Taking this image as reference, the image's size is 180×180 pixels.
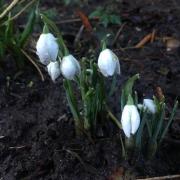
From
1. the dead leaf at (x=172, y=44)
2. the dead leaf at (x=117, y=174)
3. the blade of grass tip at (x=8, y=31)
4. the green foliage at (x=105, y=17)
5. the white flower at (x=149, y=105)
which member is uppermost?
the green foliage at (x=105, y=17)

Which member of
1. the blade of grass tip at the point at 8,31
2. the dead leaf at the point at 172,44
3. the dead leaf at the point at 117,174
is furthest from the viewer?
the dead leaf at the point at 172,44

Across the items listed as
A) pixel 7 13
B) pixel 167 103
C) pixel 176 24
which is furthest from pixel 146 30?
pixel 7 13

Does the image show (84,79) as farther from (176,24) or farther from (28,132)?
(176,24)

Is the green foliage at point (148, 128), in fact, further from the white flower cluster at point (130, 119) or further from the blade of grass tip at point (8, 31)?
the blade of grass tip at point (8, 31)

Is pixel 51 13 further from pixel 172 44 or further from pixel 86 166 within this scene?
pixel 86 166

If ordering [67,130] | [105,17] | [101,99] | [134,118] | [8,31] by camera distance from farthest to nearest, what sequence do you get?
[105,17] < [8,31] < [67,130] < [101,99] < [134,118]

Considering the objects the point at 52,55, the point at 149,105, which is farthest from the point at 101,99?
the point at 52,55

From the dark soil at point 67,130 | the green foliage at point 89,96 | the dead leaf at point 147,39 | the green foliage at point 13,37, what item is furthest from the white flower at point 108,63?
the dead leaf at point 147,39
